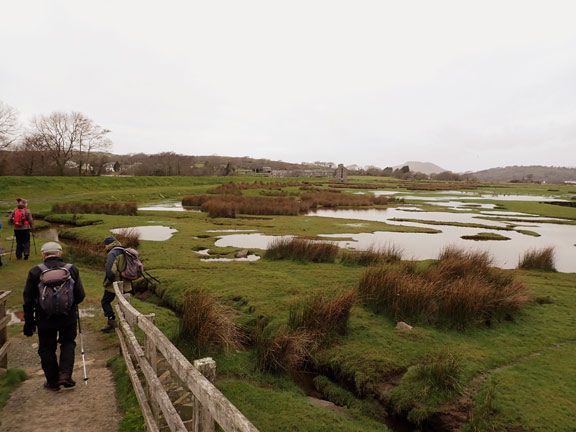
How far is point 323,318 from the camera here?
7.68 metres

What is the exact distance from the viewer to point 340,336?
7.68 m

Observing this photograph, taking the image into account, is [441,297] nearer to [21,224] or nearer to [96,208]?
[21,224]

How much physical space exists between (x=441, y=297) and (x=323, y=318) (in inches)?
141

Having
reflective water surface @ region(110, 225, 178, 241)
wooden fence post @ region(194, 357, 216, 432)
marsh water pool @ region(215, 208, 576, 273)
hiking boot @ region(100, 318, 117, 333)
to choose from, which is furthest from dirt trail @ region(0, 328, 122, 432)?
reflective water surface @ region(110, 225, 178, 241)

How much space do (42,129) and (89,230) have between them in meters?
56.4

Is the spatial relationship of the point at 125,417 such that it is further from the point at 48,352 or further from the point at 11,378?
the point at 11,378

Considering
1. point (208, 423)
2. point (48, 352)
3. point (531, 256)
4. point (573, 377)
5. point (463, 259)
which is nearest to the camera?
point (208, 423)

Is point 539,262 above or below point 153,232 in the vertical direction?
above

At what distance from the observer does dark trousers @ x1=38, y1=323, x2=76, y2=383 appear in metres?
5.35

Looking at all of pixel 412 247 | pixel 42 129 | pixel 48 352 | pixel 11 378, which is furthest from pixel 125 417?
pixel 42 129

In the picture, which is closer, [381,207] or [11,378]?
[11,378]

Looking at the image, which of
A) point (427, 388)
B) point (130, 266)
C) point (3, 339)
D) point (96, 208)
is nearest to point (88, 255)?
point (130, 266)

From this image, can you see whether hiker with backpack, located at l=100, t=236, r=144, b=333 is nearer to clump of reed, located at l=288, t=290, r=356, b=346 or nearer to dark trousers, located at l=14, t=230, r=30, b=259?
clump of reed, located at l=288, t=290, r=356, b=346

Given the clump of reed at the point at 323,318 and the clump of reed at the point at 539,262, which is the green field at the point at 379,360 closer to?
the clump of reed at the point at 323,318
